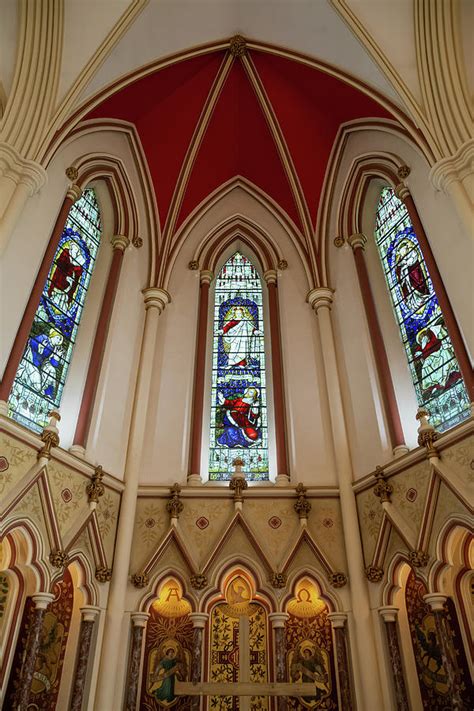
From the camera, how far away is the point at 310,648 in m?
6.70

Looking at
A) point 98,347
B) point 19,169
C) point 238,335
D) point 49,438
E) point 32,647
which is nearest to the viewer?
point 32,647

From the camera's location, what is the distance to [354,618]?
6.67 m

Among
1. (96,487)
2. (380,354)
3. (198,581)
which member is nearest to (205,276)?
(380,354)

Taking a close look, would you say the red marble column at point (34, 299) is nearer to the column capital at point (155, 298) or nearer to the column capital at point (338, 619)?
the column capital at point (155, 298)

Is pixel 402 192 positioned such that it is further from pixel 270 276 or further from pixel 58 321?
pixel 58 321

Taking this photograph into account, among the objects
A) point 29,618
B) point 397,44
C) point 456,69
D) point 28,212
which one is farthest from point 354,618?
point 397,44

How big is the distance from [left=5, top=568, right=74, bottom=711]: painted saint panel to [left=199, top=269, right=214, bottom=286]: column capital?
18.0 feet

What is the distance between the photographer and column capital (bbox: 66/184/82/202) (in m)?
8.49

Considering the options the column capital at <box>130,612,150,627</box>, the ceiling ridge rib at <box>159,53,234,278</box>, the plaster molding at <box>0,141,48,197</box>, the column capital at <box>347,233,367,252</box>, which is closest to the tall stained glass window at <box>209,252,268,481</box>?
the ceiling ridge rib at <box>159,53,234,278</box>

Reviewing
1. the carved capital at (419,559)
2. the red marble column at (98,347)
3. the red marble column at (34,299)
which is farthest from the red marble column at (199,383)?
the carved capital at (419,559)

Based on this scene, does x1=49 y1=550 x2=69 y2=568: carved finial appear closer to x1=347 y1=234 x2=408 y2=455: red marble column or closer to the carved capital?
the carved capital

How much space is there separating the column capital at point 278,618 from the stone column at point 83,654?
83.3 inches

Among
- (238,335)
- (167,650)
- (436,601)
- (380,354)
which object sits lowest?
(167,650)

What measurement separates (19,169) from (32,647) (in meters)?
5.49
